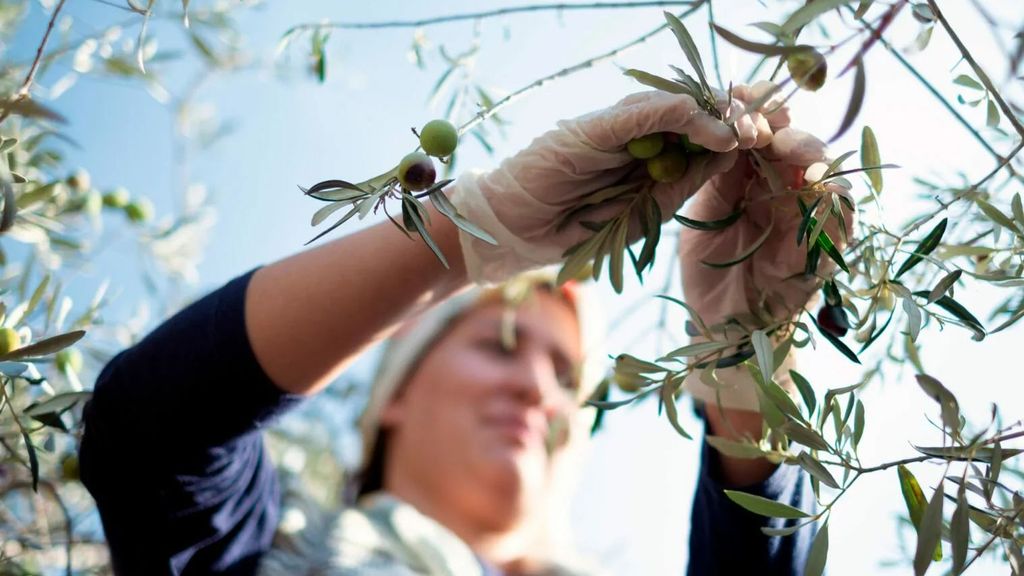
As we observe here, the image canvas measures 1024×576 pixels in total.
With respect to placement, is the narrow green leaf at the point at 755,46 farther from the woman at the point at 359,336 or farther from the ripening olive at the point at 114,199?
the ripening olive at the point at 114,199

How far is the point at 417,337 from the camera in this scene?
286 cm

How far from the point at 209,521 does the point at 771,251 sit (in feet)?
2.96

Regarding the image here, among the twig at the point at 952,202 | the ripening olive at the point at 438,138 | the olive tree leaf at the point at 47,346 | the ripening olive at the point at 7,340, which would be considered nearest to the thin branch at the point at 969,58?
the twig at the point at 952,202

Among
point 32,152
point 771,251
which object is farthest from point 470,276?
point 32,152

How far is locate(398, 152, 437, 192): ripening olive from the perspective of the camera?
2.86ft

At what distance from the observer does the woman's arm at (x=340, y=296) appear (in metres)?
1.25

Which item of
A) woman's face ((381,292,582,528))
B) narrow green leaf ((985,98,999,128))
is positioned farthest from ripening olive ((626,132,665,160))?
woman's face ((381,292,582,528))

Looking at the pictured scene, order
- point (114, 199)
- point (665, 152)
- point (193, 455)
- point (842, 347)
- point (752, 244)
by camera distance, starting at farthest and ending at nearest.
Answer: point (114, 199) < point (193, 455) < point (752, 244) < point (665, 152) < point (842, 347)

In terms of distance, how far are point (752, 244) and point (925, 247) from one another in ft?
0.93

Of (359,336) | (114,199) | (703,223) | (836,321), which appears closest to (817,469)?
(836,321)

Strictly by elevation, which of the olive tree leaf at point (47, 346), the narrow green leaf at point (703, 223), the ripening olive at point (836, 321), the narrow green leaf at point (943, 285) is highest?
the narrow green leaf at point (703, 223)

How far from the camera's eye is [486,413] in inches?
99.9

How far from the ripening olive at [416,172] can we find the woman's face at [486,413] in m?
1.44

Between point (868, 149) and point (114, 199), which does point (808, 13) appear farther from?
point (114, 199)
